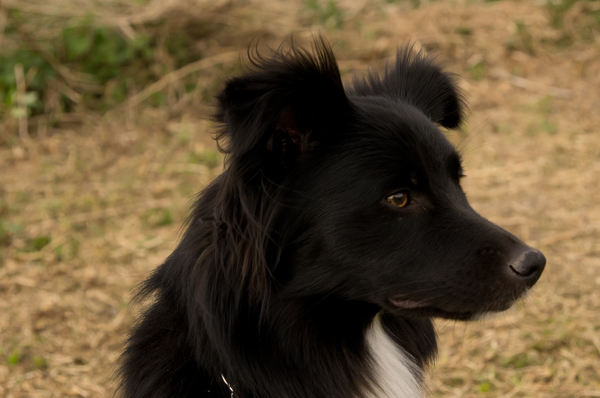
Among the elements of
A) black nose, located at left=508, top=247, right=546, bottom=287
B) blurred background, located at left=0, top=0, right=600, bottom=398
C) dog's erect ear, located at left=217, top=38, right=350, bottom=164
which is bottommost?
blurred background, located at left=0, top=0, right=600, bottom=398

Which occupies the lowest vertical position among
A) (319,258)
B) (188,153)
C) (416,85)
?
(188,153)

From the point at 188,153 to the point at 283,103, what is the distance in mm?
4891

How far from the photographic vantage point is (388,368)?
8.32 feet

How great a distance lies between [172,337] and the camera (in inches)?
94.3

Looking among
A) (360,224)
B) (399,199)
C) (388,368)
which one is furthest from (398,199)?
(388,368)

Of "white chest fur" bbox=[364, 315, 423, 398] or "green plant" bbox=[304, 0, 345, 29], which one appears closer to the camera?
"white chest fur" bbox=[364, 315, 423, 398]

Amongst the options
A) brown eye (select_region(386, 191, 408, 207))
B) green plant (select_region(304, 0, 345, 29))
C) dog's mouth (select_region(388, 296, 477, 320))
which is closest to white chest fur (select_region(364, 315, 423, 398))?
dog's mouth (select_region(388, 296, 477, 320))

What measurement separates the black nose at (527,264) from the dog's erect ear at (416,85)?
95 cm

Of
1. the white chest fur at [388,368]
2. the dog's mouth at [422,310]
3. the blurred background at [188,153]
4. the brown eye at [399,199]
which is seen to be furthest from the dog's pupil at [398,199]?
the blurred background at [188,153]

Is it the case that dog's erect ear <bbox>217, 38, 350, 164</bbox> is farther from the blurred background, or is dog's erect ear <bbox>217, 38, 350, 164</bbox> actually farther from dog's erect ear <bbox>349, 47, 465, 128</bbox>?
the blurred background

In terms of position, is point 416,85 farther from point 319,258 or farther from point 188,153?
point 188,153

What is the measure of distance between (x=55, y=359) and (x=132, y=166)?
302cm

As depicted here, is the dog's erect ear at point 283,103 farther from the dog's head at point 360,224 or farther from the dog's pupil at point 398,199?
the dog's pupil at point 398,199

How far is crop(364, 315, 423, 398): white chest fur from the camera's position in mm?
2496
